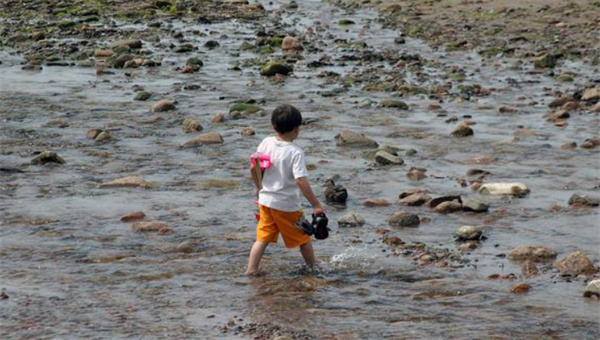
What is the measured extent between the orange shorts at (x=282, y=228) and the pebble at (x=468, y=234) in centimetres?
154

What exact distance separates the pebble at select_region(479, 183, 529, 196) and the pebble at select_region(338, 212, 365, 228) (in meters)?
1.63

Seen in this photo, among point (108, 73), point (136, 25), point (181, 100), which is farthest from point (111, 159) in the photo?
point (136, 25)

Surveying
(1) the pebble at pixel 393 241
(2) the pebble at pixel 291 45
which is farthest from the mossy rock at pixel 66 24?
(1) the pebble at pixel 393 241

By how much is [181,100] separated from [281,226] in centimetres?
905

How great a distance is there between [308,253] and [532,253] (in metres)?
1.73

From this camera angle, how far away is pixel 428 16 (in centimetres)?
2966

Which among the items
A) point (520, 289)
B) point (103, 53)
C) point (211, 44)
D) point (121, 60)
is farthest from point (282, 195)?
point (211, 44)

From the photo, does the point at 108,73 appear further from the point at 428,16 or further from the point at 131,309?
the point at 131,309

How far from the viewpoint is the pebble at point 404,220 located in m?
10.4

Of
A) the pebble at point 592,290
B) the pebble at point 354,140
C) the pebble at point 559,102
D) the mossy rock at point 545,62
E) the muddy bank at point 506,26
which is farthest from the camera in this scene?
the muddy bank at point 506,26

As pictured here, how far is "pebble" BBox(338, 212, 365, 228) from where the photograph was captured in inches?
412

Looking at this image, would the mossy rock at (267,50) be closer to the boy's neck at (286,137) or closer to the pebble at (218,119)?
the pebble at (218,119)

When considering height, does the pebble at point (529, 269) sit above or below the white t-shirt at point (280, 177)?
below

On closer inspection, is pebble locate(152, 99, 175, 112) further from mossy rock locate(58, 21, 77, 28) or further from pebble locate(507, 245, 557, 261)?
mossy rock locate(58, 21, 77, 28)
